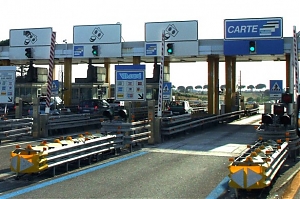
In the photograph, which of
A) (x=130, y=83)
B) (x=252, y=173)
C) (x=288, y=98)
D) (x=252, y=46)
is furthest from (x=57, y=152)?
(x=252, y=46)

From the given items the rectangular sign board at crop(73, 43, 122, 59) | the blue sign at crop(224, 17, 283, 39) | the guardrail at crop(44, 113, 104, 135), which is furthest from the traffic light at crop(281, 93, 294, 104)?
the rectangular sign board at crop(73, 43, 122, 59)

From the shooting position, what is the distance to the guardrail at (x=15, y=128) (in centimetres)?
1711

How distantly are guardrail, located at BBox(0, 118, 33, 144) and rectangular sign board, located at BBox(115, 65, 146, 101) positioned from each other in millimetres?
4335

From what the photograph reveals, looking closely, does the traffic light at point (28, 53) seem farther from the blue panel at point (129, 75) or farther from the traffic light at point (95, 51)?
the blue panel at point (129, 75)

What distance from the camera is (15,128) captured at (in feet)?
59.5

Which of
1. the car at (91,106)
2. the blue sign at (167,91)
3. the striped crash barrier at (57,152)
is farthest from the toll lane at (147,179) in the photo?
the car at (91,106)

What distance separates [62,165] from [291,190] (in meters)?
5.63

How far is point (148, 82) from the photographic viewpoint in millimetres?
34094

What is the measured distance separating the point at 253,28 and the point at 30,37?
16.8 metres

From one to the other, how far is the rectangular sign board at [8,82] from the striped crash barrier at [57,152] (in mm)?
6884

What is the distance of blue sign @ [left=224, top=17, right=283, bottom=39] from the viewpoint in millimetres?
28500

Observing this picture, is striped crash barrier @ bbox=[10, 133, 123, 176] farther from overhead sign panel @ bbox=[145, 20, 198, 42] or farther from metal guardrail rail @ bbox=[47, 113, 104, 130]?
overhead sign panel @ bbox=[145, 20, 198, 42]

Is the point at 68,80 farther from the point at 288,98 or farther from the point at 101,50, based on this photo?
the point at 288,98

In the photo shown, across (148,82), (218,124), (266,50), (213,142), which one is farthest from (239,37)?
(213,142)
